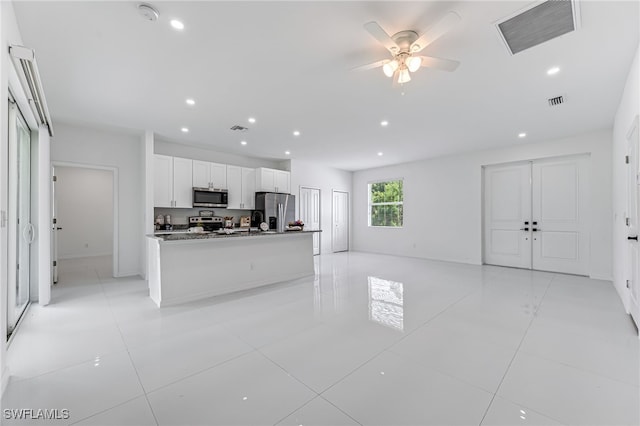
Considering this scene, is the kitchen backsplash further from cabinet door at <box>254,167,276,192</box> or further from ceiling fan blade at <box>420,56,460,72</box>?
ceiling fan blade at <box>420,56,460,72</box>

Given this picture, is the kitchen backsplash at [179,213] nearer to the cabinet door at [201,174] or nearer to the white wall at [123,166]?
the white wall at [123,166]

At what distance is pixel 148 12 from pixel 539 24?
A: 311 cm

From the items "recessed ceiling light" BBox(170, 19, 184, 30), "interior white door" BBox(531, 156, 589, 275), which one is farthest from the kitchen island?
"interior white door" BBox(531, 156, 589, 275)

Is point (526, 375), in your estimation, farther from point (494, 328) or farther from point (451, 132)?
point (451, 132)

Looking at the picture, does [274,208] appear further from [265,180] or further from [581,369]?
[581,369]

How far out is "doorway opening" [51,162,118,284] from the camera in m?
7.51

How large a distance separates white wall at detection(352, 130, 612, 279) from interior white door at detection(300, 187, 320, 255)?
1.63 metres

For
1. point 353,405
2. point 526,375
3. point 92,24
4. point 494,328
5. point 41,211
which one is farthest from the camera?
point 41,211

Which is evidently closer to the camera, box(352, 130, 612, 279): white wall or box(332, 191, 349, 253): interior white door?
box(352, 130, 612, 279): white wall

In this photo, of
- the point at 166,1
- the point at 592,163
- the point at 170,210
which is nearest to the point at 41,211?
the point at 170,210

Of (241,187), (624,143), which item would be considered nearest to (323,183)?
(241,187)

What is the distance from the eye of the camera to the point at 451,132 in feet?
16.8

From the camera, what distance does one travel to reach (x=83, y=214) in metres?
7.82

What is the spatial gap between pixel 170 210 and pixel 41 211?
2.49 m
